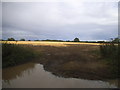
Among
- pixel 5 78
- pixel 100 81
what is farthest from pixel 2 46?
pixel 100 81

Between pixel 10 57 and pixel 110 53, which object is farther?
pixel 110 53

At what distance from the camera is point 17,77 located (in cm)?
592

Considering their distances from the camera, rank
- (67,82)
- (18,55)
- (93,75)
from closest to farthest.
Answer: (67,82) < (93,75) < (18,55)

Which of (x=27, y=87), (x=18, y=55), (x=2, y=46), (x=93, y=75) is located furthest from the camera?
(x=18, y=55)

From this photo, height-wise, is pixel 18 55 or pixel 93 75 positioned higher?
pixel 18 55

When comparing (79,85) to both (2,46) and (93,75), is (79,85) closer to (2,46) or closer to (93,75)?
(93,75)

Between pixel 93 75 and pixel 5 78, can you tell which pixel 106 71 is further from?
pixel 5 78

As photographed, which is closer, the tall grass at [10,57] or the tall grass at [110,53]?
the tall grass at [110,53]

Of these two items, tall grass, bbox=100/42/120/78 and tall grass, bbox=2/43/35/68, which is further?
tall grass, bbox=2/43/35/68

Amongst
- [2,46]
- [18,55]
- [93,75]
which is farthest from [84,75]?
[2,46]

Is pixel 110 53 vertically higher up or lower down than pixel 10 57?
higher up

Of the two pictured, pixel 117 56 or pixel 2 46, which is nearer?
pixel 117 56

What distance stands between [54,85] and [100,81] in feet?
6.71

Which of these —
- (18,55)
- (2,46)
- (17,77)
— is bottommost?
(17,77)
